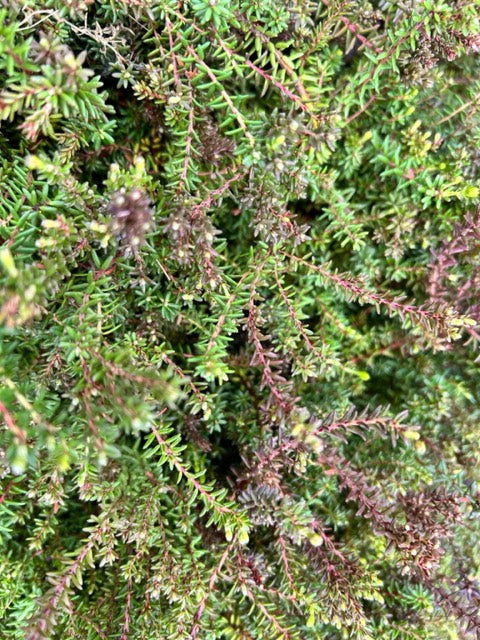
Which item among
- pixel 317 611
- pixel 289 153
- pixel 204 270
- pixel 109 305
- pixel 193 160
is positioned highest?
pixel 289 153

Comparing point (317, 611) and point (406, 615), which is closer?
point (317, 611)

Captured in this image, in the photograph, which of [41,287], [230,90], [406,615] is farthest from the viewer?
[406,615]

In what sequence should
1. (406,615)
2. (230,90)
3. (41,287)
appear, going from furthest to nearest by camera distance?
(406,615), (230,90), (41,287)

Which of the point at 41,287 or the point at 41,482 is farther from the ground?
the point at 41,287

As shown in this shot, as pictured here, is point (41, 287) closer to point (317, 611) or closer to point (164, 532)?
point (164, 532)

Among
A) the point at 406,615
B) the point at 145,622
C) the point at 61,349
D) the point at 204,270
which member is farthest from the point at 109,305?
the point at 406,615

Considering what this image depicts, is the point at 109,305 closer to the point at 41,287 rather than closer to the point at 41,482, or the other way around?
the point at 41,287

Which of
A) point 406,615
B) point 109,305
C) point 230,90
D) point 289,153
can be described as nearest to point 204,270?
point 109,305
